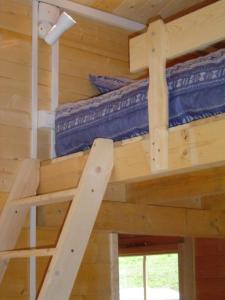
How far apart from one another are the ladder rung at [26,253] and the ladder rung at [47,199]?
8.4 inches

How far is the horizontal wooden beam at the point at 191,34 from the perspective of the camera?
178 centimetres

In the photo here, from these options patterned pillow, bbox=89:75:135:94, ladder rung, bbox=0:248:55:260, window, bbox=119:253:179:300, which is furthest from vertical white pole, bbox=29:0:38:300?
window, bbox=119:253:179:300

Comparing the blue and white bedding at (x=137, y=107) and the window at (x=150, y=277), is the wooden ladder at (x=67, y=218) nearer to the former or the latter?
the blue and white bedding at (x=137, y=107)

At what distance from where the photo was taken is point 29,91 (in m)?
A: 2.79

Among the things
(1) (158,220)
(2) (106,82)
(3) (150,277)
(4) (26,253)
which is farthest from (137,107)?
(3) (150,277)

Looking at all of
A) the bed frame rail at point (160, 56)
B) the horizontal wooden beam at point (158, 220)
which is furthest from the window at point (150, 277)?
the bed frame rail at point (160, 56)

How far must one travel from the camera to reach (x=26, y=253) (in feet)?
7.38

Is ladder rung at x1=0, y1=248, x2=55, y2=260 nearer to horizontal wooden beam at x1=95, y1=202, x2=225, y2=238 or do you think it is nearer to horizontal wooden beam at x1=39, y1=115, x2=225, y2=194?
horizontal wooden beam at x1=39, y1=115, x2=225, y2=194

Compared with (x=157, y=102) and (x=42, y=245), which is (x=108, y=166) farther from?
(x=42, y=245)

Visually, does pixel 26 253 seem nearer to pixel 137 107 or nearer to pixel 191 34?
pixel 137 107

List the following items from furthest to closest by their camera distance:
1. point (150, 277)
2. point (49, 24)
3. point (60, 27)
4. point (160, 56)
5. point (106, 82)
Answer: point (150, 277)
point (106, 82)
point (49, 24)
point (60, 27)
point (160, 56)

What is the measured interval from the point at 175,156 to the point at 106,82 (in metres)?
1.07

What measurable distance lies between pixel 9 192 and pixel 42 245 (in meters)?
0.30

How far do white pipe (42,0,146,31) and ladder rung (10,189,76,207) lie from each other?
107 cm
